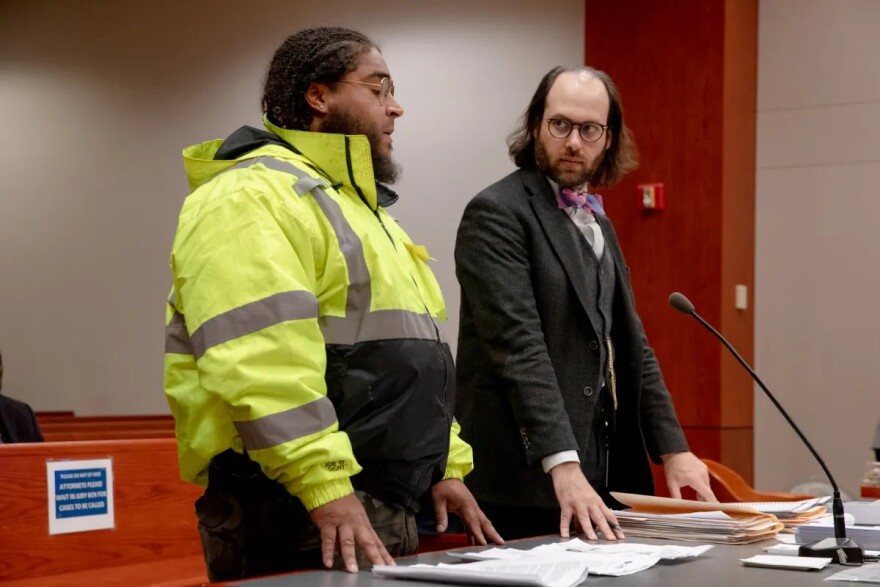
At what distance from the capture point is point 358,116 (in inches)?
72.1

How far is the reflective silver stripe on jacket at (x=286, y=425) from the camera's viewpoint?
143cm

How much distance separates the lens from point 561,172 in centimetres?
231

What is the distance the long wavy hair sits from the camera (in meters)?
2.39

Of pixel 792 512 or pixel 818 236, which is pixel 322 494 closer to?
pixel 792 512

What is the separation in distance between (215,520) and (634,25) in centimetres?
448

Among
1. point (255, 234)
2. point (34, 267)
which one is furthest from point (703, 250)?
point (34, 267)

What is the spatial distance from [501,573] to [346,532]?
25cm

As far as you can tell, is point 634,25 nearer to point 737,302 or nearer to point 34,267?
point 737,302

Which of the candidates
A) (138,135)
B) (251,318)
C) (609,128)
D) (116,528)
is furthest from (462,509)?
(138,135)

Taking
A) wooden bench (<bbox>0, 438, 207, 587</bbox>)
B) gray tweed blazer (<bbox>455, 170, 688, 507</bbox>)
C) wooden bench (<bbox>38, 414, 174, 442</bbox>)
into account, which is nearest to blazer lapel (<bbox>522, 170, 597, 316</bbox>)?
gray tweed blazer (<bbox>455, 170, 688, 507</bbox>)

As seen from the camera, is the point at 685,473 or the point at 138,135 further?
the point at 138,135

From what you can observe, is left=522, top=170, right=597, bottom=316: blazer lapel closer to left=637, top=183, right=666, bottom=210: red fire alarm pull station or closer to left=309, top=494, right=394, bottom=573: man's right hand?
left=309, top=494, right=394, bottom=573: man's right hand

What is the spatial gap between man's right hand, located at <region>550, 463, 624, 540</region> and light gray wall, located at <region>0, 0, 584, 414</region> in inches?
163

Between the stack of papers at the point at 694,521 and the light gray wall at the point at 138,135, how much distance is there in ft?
13.5
